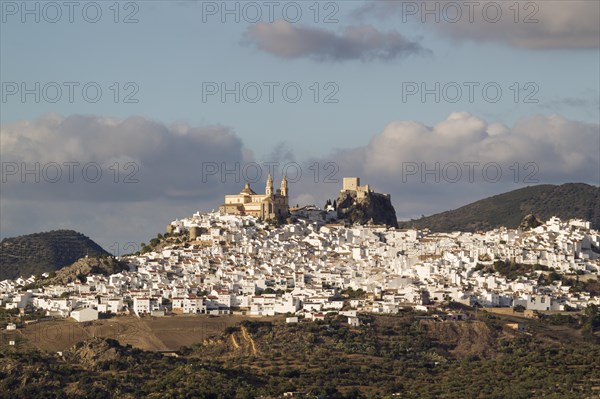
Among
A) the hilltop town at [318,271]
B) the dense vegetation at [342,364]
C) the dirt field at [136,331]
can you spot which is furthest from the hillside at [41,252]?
the dense vegetation at [342,364]

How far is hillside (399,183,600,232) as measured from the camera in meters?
145

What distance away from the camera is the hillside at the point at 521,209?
5704 inches

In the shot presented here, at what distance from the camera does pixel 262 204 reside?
357ft

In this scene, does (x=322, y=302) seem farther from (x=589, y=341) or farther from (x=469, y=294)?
(x=589, y=341)

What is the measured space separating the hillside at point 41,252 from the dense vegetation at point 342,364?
50.0 meters

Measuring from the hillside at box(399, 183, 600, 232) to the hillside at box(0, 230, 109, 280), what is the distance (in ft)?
102

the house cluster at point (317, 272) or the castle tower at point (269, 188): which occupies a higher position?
the castle tower at point (269, 188)

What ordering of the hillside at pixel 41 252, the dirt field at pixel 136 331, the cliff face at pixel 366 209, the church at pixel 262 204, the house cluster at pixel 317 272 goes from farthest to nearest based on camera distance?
the hillside at pixel 41 252, the cliff face at pixel 366 209, the church at pixel 262 204, the house cluster at pixel 317 272, the dirt field at pixel 136 331

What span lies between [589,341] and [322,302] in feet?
50.9

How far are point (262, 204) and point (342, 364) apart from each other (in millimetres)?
40032

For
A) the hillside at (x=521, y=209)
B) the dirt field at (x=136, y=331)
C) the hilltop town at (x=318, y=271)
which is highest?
the hillside at (x=521, y=209)

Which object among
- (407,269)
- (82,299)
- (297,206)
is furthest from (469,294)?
(297,206)

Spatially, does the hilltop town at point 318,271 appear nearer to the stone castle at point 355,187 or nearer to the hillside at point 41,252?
the stone castle at point 355,187

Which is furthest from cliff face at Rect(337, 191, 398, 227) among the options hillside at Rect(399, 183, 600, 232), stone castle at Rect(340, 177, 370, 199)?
hillside at Rect(399, 183, 600, 232)
